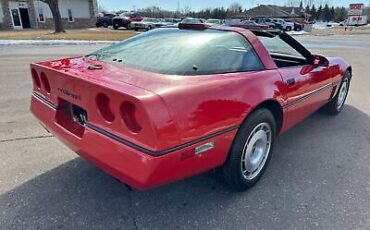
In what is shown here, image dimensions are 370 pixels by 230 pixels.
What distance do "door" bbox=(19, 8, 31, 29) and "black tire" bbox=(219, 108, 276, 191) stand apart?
36507 millimetres

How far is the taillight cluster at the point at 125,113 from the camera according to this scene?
6.11 feet

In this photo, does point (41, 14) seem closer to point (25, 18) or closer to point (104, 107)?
point (25, 18)

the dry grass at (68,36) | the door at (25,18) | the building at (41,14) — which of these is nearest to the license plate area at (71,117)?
the dry grass at (68,36)

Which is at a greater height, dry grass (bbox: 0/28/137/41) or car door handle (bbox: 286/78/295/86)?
car door handle (bbox: 286/78/295/86)

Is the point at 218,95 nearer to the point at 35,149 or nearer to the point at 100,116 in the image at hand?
the point at 100,116

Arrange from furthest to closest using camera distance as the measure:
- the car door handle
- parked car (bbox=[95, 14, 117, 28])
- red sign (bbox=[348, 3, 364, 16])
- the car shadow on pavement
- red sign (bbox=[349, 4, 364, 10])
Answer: red sign (bbox=[348, 3, 364, 16])
red sign (bbox=[349, 4, 364, 10])
parked car (bbox=[95, 14, 117, 28])
the car door handle
the car shadow on pavement

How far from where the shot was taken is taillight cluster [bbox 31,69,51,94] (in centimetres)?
260

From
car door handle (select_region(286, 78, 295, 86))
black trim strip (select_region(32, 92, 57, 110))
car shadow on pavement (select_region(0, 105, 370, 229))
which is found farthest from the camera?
car door handle (select_region(286, 78, 295, 86))

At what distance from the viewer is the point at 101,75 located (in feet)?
7.32

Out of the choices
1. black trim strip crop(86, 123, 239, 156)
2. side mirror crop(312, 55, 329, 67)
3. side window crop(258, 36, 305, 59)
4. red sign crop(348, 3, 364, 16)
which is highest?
red sign crop(348, 3, 364, 16)

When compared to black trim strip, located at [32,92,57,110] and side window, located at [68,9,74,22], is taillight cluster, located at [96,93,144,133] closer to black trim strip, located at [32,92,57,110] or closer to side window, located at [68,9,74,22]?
black trim strip, located at [32,92,57,110]

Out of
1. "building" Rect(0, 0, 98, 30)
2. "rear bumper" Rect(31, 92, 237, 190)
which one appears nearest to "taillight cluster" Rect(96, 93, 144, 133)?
"rear bumper" Rect(31, 92, 237, 190)

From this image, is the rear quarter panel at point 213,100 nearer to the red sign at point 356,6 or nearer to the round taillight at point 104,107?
the round taillight at point 104,107

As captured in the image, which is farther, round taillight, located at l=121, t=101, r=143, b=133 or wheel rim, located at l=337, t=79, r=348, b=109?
wheel rim, located at l=337, t=79, r=348, b=109
